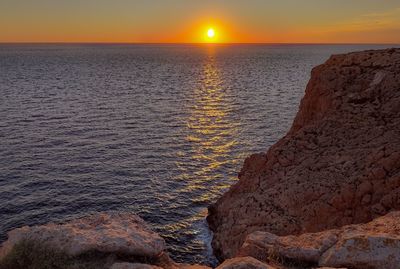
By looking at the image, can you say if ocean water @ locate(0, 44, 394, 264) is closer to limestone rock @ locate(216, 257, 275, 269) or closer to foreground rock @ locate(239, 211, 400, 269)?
foreground rock @ locate(239, 211, 400, 269)

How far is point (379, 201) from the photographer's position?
20.1 m

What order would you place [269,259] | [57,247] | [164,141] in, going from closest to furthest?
[269,259]
[57,247]
[164,141]

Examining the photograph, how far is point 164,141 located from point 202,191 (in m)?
15.4

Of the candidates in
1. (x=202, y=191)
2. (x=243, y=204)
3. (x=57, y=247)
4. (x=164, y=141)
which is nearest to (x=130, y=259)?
(x=57, y=247)

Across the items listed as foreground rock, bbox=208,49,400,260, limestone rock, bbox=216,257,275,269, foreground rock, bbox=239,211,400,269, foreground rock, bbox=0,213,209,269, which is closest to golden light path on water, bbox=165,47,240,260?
foreground rock, bbox=208,49,400,260

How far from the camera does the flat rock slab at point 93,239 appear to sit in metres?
16.4

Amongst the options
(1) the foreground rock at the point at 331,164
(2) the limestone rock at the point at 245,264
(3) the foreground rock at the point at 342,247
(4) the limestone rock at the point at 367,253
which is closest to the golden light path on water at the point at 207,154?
(1) the foreground rock at the point at 331,164

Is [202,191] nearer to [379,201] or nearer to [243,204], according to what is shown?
[243,204]

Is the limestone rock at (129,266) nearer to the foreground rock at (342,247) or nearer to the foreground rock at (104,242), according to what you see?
the foreground rock at (104,242)

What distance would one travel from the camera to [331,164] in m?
23.2

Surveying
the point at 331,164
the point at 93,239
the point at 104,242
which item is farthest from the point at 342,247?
the point at 331,164

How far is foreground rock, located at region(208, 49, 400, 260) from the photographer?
21.0 m

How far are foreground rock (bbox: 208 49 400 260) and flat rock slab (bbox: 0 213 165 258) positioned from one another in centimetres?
750

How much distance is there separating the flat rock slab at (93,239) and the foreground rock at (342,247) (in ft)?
14.0
